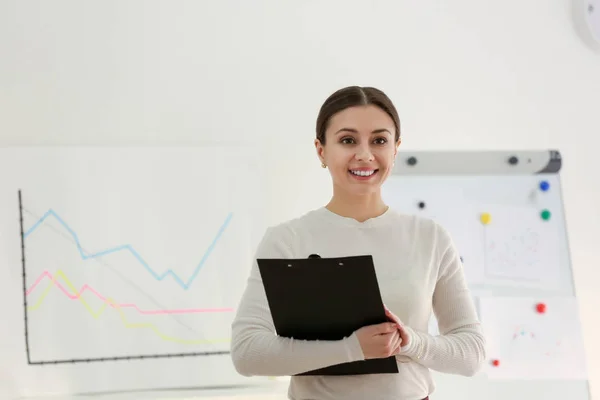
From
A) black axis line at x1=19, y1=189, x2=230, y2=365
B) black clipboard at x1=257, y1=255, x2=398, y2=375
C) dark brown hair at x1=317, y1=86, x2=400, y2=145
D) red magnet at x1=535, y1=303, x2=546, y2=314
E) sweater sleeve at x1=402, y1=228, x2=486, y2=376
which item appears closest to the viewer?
black clipboard at x1=257, y1=255, x2=398, y2=375

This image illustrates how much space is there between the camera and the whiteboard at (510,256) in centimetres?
218

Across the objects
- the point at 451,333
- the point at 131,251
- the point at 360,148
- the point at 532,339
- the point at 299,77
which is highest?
the point at 299,77

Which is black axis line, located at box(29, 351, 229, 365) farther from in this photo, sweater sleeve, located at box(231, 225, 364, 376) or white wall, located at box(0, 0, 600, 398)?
sweater sleeve, located at box(231, 225, 364, 376)

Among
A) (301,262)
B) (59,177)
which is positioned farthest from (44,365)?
(301,262)

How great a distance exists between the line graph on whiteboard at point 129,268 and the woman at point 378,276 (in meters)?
0.93

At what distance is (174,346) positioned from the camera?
2133mm

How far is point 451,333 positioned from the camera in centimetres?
125

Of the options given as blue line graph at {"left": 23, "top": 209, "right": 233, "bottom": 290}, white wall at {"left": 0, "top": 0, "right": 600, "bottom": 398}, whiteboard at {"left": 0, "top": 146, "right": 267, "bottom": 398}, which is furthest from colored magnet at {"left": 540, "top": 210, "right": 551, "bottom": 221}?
blue line graph at {"left": 23, "top": 209, "right": 233, "bottom": 290}

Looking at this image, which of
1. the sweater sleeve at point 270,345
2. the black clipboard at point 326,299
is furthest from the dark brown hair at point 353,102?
the black clipboard at point 326,299

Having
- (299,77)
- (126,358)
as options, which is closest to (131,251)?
(126,358)

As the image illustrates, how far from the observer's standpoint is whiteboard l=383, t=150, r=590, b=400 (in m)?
2.18

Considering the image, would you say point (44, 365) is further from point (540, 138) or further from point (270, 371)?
point (540, 138)

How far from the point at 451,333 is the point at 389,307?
14 centimetres

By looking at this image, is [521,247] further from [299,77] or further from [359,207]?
[359,207]
